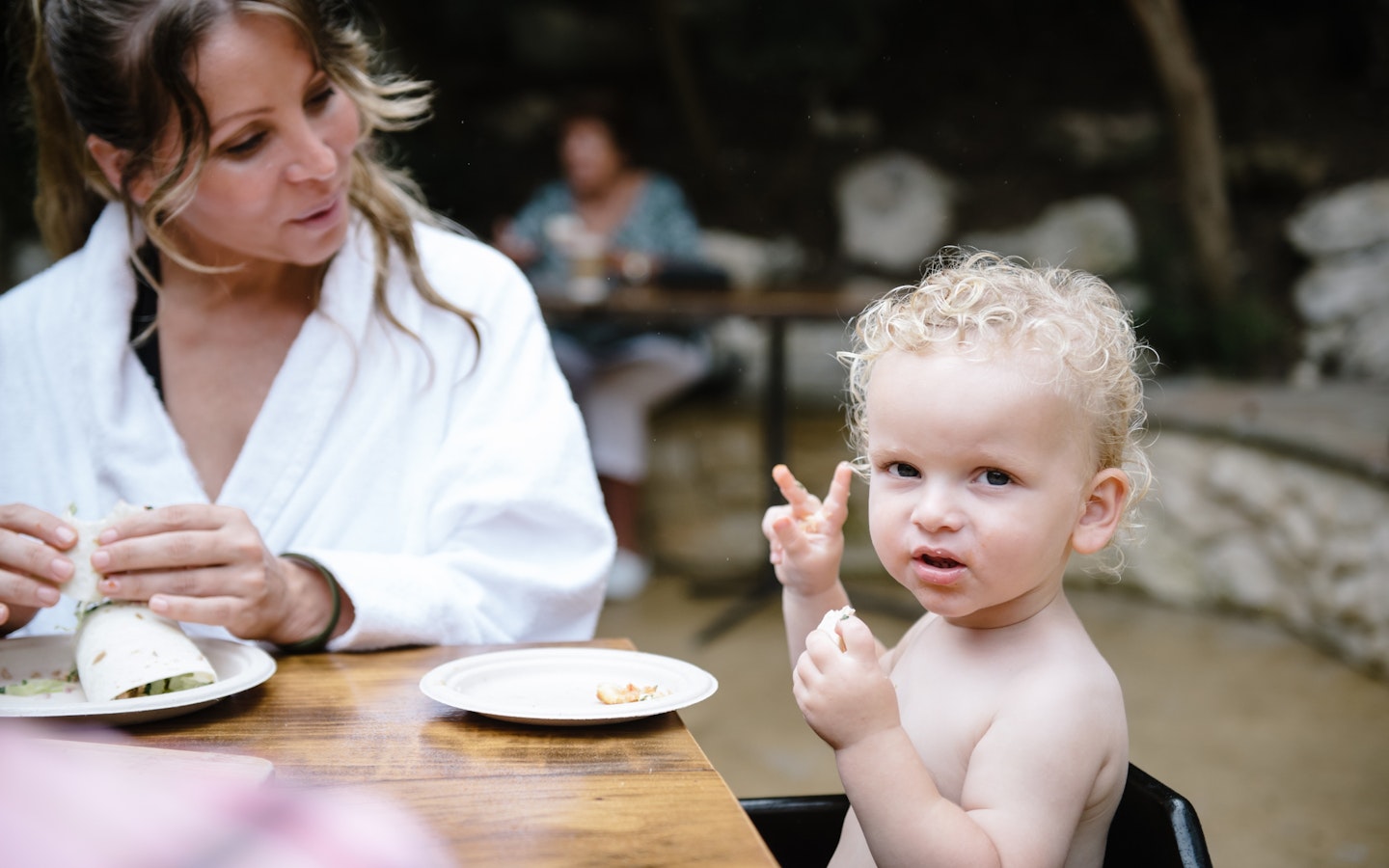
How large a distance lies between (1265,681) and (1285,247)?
343 centimetres

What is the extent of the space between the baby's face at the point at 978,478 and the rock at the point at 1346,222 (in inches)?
228

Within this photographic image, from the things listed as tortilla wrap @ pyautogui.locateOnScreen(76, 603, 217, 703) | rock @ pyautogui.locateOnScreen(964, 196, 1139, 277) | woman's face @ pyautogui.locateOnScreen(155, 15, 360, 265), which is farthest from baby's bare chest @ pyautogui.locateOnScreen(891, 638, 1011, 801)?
rock @ pyautogui.locateOnScreen(964, 196, 1139, 277)

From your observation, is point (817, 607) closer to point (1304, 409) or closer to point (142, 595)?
point (142, 595)

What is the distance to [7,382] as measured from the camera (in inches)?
61.4

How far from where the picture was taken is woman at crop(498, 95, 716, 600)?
16.4 feet

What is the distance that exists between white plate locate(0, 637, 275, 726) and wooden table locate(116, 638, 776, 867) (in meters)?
0.02

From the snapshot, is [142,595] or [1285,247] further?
[1285,247]

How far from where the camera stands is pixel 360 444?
5.15 ft

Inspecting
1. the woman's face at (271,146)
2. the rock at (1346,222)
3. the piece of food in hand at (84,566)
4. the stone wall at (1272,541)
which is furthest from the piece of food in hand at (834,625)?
the rock at (1346,222)

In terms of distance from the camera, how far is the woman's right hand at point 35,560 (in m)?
1.15

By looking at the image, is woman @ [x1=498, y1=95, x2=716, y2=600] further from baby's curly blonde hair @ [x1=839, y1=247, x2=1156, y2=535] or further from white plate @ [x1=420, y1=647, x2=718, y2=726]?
baby's curly blonde hair @ [x1=839, y1=247, x2=1156, y2=535]

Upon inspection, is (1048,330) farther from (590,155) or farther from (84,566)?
(590,155)

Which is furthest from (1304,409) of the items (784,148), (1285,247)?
(784,148)

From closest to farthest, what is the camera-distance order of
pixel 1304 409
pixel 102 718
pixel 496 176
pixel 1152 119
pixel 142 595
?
pixel 102 718 < pixel 142 595 < pixel 1304 409 < pixel 1152 119 < pixel 496 176
